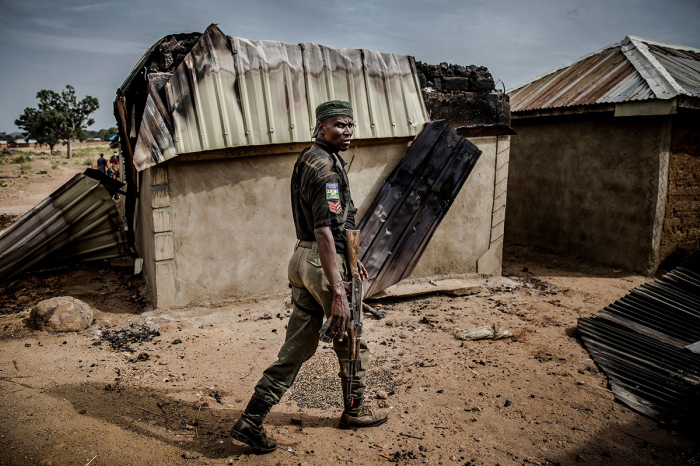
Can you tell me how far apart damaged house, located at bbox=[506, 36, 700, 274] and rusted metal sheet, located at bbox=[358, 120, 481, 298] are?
3077 mm

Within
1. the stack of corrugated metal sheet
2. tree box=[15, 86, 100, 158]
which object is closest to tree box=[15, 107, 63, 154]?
tree box=[15, 86, 100, 158]

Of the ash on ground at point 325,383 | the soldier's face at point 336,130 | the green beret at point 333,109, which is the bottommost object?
the ash on ground at point 325,383

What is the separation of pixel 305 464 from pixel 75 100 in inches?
2549

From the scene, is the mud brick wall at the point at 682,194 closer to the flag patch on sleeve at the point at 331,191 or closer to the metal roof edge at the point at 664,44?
the metal roof edge at the point at 664,44

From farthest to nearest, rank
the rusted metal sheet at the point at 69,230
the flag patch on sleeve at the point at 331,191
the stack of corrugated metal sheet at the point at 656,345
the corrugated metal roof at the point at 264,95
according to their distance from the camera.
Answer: the rusted metal sheet at the point at 69,230 → the corrugated metal roof at the point at 264,95 → the stack of corrugated metal sheet at the point at 656,345 → the flag patch on sleeve at the point at 331,191

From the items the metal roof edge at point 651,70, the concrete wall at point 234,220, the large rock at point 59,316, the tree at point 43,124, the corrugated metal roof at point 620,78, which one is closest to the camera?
the large rock at point 59,316

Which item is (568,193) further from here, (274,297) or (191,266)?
(191,266)

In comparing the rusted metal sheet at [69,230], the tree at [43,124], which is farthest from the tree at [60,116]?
the rusted metal sheet at [69,230]

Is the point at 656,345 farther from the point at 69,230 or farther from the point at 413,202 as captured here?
the point at 69,230

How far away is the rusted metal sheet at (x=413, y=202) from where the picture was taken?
564 centimetres

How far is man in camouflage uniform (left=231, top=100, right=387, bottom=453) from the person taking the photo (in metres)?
2.58

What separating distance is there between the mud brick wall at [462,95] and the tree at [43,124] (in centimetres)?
5449

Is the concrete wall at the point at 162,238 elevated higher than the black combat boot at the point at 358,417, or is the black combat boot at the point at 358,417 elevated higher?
the concrete wall at the point at 162,238

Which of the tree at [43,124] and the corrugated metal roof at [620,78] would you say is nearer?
the corrugated metal roof at [620,78]
